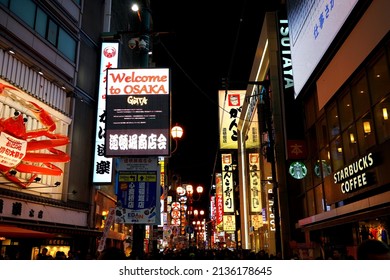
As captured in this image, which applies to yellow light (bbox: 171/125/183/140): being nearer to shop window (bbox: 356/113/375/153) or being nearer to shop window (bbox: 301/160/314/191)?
shop window (bbox: 301/160/314/191)

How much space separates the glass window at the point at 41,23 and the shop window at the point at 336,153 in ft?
56.2

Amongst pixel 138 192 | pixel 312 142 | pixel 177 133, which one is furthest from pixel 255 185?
pixel 138 192

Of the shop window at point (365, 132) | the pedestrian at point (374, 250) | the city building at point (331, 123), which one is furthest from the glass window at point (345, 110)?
the pedestrian at point (374, 250)

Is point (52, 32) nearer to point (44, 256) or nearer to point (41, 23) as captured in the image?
point (41, 23)

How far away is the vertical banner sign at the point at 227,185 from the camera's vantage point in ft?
154

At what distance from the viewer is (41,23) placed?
67.0 ft

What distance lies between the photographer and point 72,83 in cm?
2377

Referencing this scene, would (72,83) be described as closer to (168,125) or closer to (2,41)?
(2,41)

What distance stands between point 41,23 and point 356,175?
18.4m

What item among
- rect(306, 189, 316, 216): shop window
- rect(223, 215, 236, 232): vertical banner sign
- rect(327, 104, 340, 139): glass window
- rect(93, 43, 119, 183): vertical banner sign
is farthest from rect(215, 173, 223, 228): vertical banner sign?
rect(327, 104, 340, 139): glass window

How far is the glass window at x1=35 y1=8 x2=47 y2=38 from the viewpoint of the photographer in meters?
20.1

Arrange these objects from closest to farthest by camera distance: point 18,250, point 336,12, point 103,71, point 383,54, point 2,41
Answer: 1. point 336,12
2. point 383,54
3. point 2,41
4. point 18,250
5. point 103,71

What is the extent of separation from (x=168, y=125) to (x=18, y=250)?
13.3m

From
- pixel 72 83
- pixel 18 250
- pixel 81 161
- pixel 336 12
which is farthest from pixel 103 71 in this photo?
pixel 336 12
